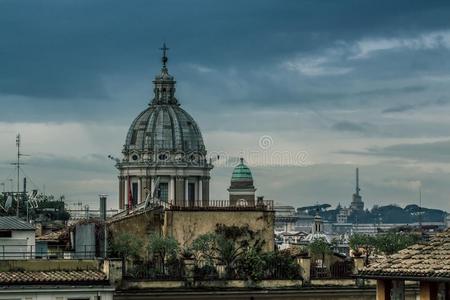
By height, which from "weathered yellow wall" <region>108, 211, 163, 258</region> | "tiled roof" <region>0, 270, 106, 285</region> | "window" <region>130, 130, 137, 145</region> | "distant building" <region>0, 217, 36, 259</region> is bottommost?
"tiled roof" <region>0, 270, 106, 285</region>

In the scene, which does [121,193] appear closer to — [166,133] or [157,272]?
[166,133]

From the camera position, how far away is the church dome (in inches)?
7333

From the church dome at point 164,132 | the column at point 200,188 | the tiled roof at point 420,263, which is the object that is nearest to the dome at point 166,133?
the church dome at point 164,132

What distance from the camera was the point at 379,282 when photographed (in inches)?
1330

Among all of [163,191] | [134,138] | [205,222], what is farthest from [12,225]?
[134,138]

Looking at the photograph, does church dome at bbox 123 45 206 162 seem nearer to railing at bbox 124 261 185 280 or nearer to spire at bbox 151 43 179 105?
spire at bbox 151 43 179 105

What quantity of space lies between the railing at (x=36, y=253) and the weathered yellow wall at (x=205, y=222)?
8.76m

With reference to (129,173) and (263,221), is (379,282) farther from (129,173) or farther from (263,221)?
(129,173)

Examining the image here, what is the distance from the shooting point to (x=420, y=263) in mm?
32469

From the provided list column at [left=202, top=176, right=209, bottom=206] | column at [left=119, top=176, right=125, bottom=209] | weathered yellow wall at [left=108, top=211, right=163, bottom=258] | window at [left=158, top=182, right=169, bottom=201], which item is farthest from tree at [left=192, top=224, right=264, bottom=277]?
column at [left=202, top=176, right=209, bottom=206]

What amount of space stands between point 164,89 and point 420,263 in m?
155

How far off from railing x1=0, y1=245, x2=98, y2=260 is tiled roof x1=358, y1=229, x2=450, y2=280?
30235 millimetres

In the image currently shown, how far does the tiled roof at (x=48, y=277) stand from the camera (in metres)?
56.7

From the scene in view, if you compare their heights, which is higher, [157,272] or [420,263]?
[157,272]
